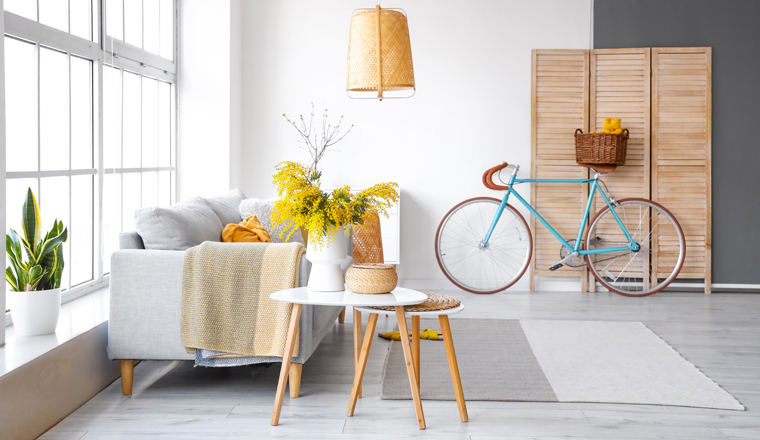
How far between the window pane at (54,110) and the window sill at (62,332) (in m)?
0.64

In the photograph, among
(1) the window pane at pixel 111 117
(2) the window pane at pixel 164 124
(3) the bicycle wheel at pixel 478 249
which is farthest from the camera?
(3) the bicycle wheel at pixel 478 249

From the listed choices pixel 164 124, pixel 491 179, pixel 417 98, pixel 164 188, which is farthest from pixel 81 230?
pixel 491 179

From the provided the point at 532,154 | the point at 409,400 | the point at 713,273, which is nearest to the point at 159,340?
the point at 409,400

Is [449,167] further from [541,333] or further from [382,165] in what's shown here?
[541,333]

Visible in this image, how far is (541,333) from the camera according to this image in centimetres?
375

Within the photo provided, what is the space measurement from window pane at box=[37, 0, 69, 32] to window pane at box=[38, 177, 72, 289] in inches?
27.9

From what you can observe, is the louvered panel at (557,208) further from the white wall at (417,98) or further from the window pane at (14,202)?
the window pane at (14,202)

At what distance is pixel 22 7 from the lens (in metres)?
2.85

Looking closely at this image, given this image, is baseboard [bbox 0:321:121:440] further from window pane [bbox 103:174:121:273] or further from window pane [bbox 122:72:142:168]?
window pane [bbox 122:72:142:168]

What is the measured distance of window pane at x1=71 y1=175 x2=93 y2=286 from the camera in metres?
3.35

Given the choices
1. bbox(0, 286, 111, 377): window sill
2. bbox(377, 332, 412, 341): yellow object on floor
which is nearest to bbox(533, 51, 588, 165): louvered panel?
bbox(377, 332, 412, 341): yellow object on floor

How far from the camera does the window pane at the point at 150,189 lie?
433cm

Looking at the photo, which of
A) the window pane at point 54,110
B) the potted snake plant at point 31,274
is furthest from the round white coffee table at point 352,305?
the window pane at point 54,110

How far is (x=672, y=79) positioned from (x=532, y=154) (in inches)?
45.1
